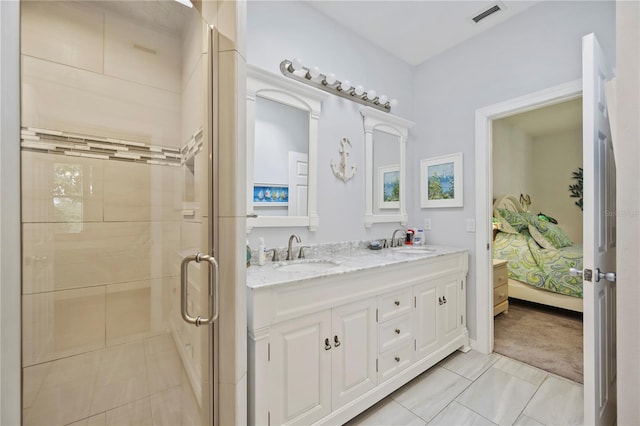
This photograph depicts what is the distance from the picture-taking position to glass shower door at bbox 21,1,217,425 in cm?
71

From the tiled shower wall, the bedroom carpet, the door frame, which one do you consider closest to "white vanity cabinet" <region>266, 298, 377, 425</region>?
the tiled shower wall

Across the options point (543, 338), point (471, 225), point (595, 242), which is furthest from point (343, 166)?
point (543, 338)

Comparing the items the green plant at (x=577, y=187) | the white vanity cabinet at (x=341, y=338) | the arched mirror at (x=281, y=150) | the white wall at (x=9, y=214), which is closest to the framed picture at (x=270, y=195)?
the arched mirror at (x=281, y=150)

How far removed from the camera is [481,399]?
69.5 inches

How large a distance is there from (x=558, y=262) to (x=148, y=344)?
13.1ft

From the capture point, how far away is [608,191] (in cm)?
150

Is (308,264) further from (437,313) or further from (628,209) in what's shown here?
(628,209)

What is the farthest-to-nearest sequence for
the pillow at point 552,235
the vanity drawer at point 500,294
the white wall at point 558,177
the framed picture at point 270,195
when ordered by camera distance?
the white wall at point 558,177 < the pillow at point 552,235 < the vanity drawer at point 500,294 < the framed picture at point 270,195

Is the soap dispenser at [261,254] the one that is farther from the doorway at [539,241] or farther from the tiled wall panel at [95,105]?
the doorway at [539,241]

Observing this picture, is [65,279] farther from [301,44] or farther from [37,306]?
[301,44]

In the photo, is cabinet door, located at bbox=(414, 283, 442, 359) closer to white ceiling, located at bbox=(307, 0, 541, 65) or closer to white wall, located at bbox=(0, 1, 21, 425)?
white wall, located at bbox=(0, 1, 21, 425)

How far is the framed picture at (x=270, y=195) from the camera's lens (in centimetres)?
184

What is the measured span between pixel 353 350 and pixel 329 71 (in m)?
2.10

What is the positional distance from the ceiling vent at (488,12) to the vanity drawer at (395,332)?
2.49m
